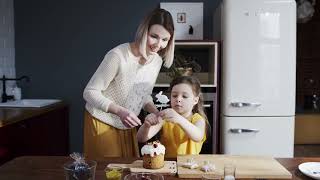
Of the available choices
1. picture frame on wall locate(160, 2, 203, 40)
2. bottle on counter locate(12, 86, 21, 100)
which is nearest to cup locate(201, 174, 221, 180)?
picture frame on wall locate(160, 2, 203, 40)

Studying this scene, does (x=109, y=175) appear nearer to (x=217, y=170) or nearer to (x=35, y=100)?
(x=217, y=170)

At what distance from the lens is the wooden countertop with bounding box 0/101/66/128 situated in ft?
6.64

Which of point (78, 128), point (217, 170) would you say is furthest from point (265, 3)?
point (78, 128)

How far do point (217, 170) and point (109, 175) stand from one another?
38 cm

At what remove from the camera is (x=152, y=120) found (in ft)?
5.24

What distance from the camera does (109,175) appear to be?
115cm

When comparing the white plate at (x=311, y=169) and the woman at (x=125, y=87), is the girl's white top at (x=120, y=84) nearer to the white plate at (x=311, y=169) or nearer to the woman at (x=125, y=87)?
the woman at (x=125, y=87)

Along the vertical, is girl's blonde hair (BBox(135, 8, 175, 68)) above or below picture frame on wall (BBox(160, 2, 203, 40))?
below

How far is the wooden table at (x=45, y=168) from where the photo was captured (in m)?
1.19

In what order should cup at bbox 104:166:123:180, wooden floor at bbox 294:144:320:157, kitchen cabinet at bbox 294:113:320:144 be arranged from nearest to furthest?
cup at bbox 104:166:123:180
wooden floor at bbox 294:144:320:157
kitchen cabinet at bbox 294:113:320:144

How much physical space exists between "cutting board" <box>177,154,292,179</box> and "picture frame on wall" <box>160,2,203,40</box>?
1708mm

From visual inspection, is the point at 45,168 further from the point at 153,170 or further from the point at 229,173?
the point at 229,173

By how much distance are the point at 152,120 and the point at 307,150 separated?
90.9 inches

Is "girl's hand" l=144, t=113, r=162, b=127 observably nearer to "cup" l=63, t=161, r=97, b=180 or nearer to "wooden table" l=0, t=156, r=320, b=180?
"wooden table" l=0, t=156, r=320, b=180
